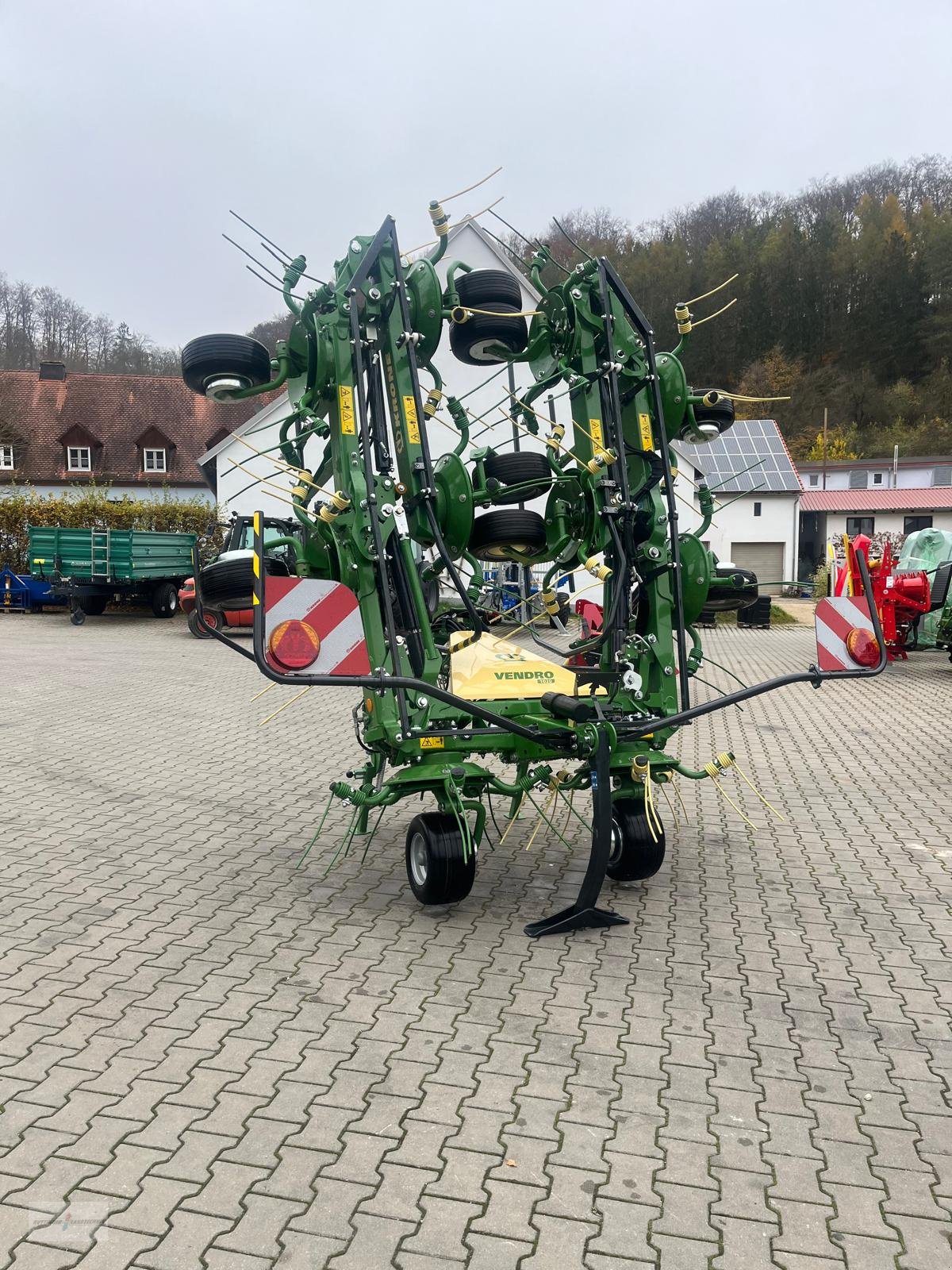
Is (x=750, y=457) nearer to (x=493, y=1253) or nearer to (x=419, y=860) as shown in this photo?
(x=419, y=860)

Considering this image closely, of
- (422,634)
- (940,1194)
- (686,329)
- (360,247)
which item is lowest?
(940,1194)

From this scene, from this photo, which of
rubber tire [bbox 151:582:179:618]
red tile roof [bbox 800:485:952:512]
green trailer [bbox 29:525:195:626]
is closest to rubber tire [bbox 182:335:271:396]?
green trailer [bbox 29:525:195:626]

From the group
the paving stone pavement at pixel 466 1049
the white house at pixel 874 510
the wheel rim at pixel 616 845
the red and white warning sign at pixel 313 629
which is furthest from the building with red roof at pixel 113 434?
the red and white warning sign at pixel 313 629

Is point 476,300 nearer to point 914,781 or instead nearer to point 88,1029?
point 88,1029

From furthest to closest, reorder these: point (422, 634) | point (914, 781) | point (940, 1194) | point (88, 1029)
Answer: point (914, 781), point (422, 634), point (88, 1029), point (940, 1194)

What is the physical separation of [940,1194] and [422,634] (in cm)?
321

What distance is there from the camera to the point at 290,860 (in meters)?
6.12

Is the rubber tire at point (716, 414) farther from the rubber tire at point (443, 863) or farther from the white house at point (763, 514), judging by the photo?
the white house at point (763, 514)

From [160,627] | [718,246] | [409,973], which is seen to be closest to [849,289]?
[718,246]

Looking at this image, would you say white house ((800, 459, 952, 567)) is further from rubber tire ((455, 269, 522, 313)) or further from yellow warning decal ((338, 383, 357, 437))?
yellow warning decal ((338, 383, 357, 437))

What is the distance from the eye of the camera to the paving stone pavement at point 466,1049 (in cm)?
280

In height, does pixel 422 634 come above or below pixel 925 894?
above

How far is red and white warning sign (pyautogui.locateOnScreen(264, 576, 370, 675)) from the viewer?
4.61 m

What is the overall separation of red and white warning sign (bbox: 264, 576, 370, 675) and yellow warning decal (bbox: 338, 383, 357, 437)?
1.00 meters
